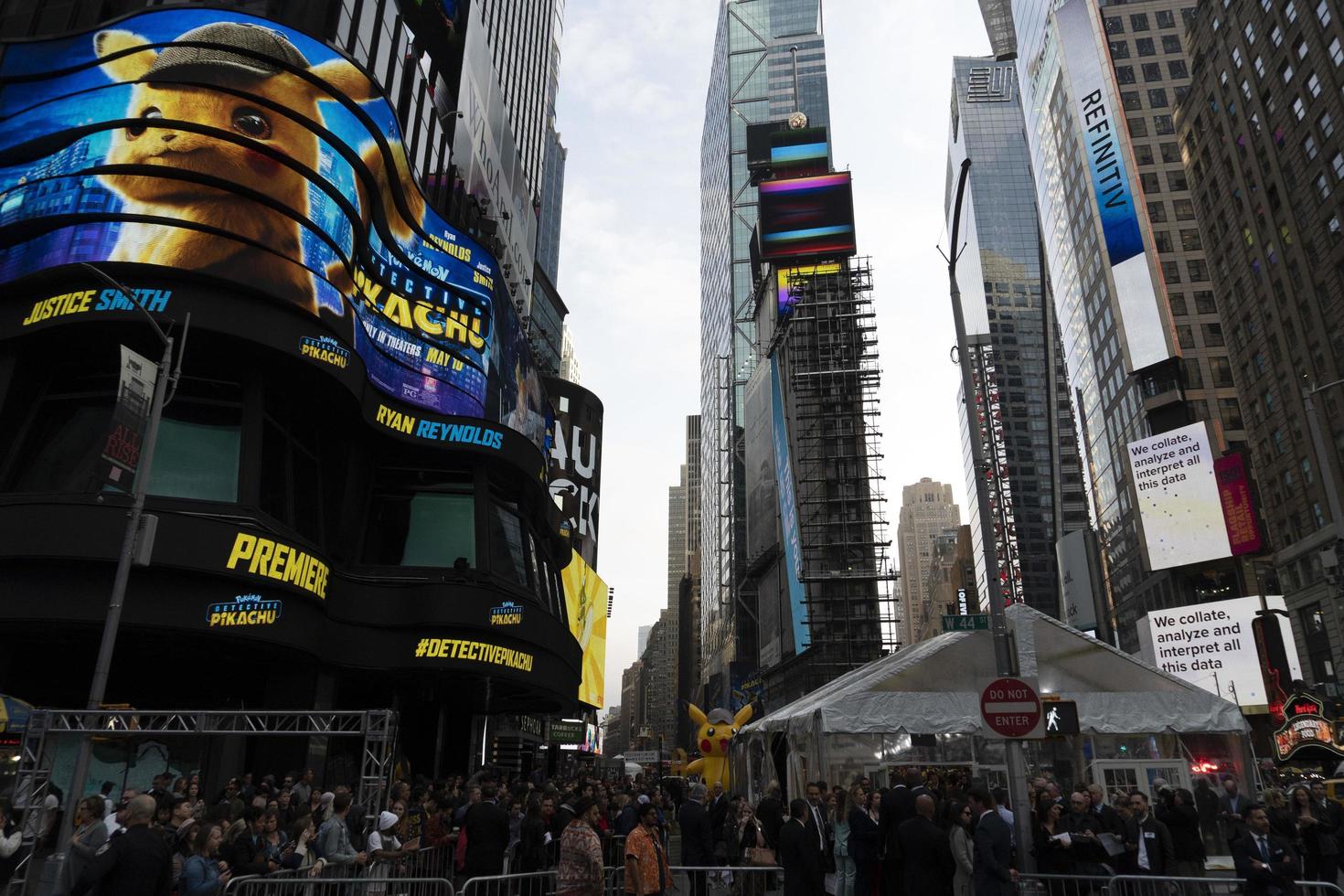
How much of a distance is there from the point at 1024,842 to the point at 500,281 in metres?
30.5

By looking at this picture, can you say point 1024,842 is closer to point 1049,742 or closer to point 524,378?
point 1049,742

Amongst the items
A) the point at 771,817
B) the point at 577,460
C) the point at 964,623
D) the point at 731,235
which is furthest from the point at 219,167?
the point at 731,235

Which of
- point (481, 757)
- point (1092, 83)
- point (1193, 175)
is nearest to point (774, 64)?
point (1092, 83)

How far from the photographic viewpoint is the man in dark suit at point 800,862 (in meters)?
10.7

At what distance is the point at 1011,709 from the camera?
10.5 meters

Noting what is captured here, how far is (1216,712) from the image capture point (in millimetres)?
15750

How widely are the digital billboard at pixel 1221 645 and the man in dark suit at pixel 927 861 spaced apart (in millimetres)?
70613

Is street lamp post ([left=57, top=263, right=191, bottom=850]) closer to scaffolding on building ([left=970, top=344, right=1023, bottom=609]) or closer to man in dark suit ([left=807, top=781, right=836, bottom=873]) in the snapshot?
man in dark suit ([left=807, top=781, right=836, bottom=873])

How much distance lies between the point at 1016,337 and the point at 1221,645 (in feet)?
344

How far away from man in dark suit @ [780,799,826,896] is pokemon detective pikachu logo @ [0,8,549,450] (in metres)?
17.8

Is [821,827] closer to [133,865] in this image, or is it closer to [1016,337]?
[133,865]

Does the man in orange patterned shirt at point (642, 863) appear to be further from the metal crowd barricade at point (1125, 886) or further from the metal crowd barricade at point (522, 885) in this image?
the metal crowd barricade at point (1125, 886)

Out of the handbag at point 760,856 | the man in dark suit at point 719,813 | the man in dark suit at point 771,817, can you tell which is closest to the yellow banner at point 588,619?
the man in dark suit at point 719,813

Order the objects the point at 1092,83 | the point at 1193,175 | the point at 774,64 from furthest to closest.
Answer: the point at 774,64, the point at 1092,83, the point at 1193,175
